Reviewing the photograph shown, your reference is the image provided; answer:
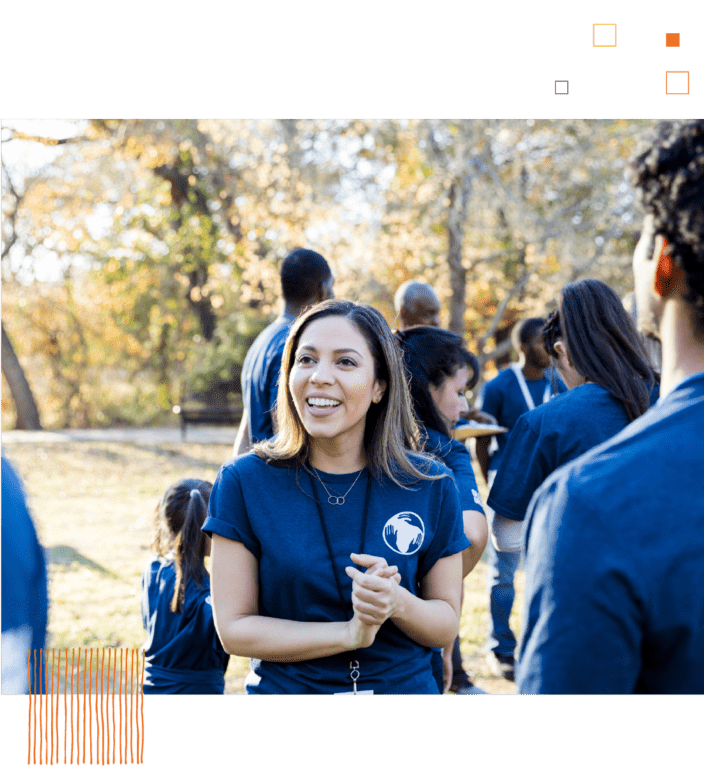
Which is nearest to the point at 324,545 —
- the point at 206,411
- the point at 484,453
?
the point at 484,453

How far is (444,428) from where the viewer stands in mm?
2660

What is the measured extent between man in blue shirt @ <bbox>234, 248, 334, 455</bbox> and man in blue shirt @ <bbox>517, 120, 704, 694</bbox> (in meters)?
2.36

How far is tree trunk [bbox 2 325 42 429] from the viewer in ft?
52.5

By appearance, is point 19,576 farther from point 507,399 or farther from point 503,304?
point 503,304

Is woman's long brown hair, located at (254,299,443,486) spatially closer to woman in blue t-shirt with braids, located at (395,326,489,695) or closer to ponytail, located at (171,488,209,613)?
woman in blue t-shirt with braids, located at (395,326,489,695)

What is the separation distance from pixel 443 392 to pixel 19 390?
15.4 metres

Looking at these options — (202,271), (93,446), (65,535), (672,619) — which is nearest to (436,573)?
(672,619)

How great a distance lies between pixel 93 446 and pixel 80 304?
7.01 metres

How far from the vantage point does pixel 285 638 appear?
1.78 meters

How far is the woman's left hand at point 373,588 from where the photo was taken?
163cm

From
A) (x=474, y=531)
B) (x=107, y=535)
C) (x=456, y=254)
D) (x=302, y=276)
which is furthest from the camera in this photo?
(x=456, y=254)

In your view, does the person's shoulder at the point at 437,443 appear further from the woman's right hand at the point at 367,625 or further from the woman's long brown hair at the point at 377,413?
the woman's right hand at the point at 367,625

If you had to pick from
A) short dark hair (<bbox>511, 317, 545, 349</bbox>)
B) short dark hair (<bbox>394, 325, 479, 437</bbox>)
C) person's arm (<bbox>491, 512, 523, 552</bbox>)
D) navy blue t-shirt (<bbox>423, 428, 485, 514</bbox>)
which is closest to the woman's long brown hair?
navy blue t-shirt (<bbox>423, 428, 485, 514</bbox>)
